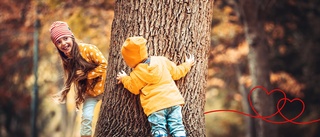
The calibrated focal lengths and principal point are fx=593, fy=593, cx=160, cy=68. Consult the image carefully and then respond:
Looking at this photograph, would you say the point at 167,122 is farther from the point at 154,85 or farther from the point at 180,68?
the point at 180,68

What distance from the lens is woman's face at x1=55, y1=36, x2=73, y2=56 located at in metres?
6.27

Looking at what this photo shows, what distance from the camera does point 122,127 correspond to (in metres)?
5.89

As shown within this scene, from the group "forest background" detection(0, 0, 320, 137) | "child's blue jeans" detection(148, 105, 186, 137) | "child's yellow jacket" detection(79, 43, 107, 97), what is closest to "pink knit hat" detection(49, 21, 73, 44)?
"child's yellow jacket" detection(79, 43, 107, 97)

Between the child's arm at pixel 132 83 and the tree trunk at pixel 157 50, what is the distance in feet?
0.64

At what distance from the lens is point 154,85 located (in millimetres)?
5543

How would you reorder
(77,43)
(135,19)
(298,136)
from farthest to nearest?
(298,136) → (77,43) → (135,19)

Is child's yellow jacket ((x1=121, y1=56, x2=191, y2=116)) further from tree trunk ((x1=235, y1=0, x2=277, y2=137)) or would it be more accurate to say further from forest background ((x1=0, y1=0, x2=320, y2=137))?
forest background ((x1=0, y1=0, x2=320, y2=137))

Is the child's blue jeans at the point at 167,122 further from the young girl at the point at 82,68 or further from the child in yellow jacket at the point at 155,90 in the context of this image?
the young girl at the point at 82,68

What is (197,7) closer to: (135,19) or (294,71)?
(135,19)

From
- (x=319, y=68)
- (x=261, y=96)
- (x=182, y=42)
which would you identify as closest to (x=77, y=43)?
(x=182, y=42)

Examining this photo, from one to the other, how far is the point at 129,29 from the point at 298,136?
14.8 m

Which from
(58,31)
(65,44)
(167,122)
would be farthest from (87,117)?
(167,122)

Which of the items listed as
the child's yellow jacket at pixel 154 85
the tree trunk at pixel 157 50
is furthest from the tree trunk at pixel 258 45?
the child's yellow jacket at pixel 154 85

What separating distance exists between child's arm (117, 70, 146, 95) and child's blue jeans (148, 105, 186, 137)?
0.28m
